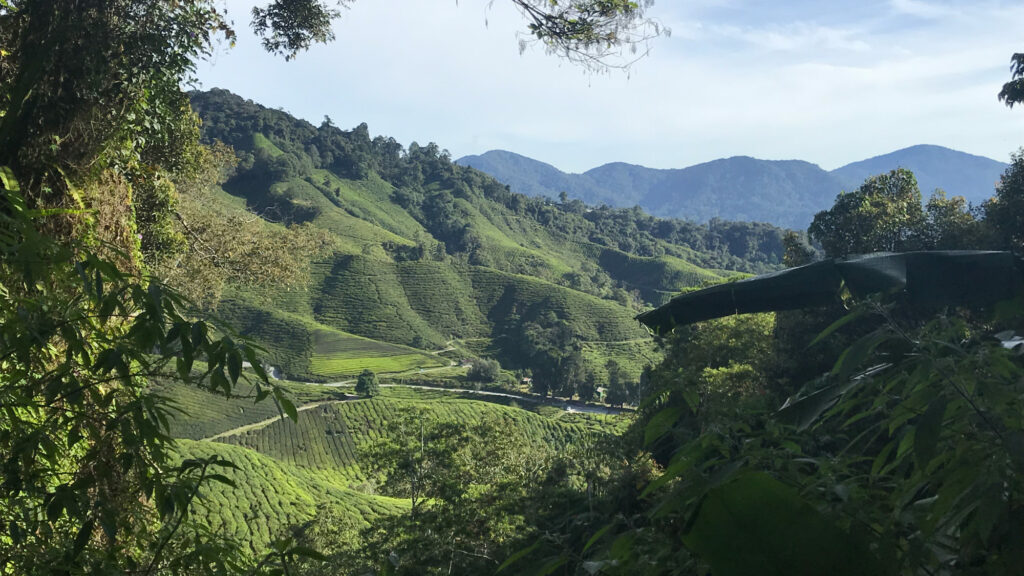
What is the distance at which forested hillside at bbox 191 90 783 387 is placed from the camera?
60.2m

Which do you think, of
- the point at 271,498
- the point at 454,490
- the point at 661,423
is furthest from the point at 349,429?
the point at 661,423

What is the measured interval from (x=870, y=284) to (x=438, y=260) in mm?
75765

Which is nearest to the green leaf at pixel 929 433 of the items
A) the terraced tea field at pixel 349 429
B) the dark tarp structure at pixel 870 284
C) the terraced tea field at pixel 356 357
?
the dark tarp structure at pixel 870 284

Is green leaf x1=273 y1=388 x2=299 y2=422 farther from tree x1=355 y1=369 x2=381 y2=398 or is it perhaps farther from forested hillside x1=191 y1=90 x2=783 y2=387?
tree x1=355 y1=369 x2=381 y2=398

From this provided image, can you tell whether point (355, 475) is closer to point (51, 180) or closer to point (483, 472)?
point (483, 472)

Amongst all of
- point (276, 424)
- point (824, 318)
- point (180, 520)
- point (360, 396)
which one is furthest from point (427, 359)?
point (180, 520)

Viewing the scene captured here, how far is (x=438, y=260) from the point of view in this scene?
77625 mm

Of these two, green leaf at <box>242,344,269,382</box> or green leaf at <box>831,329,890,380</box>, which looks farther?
green leaf at <box>242,344,269,382</box>

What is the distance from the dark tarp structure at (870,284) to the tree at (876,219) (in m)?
12.9

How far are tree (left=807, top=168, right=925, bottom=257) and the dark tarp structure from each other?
1294 cm

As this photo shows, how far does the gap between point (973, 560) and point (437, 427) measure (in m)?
17.2

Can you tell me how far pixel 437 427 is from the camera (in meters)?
17.4

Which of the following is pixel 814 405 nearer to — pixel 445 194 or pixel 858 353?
pixel 858 353

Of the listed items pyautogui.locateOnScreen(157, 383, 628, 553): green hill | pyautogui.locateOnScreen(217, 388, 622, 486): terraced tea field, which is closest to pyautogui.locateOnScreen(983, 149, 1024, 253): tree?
pyautogui.locateOnScreen(157, 383, 628, 553): green hill
